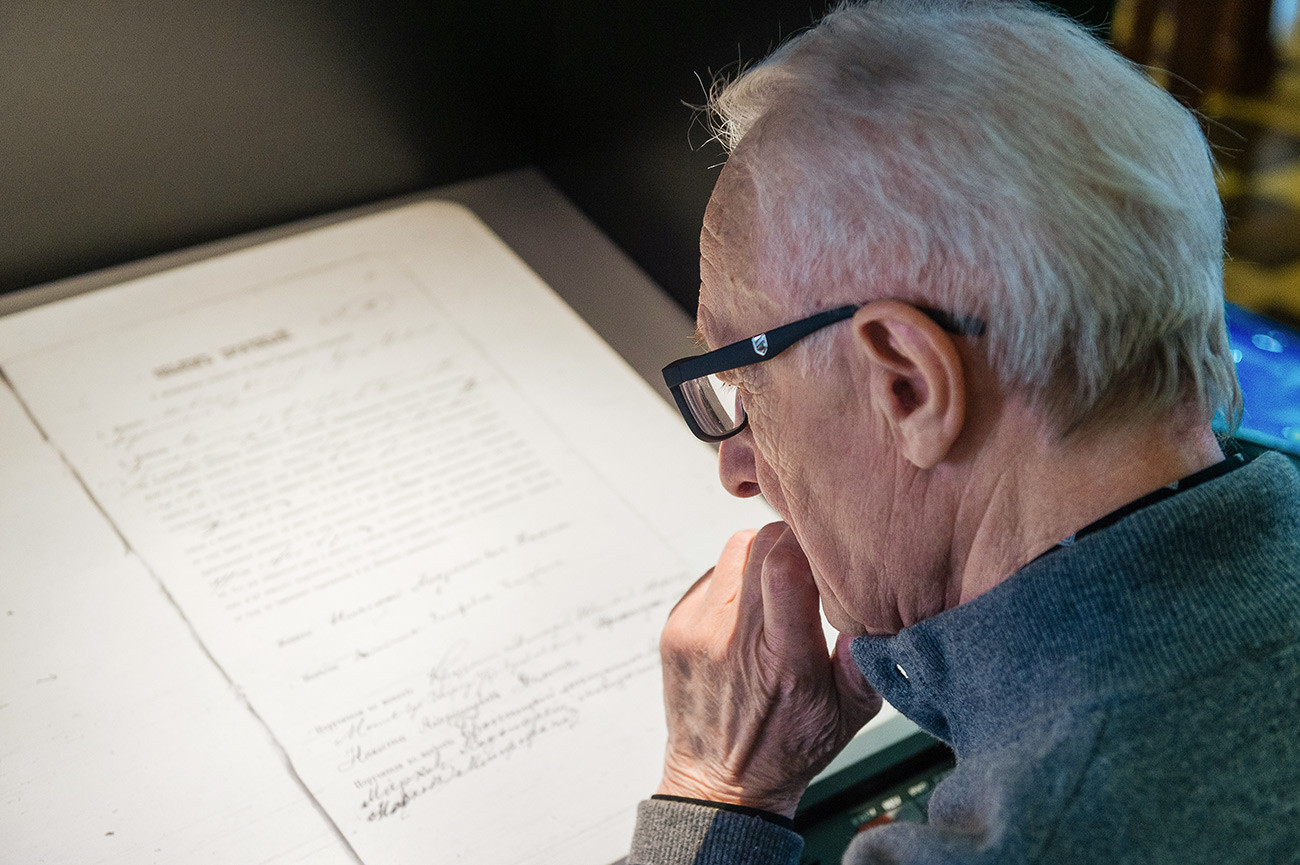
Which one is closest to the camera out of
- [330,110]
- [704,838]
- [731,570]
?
[704,838]

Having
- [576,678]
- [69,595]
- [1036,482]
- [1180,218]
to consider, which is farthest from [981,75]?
[69,595]

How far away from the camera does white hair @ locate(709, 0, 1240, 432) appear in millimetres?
743

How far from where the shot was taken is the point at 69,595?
3.78ft

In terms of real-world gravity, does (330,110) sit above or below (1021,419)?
below

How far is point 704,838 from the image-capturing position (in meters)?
1.01

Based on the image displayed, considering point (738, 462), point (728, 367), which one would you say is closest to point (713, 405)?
point (738, 462)

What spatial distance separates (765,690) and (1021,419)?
0.41 meters

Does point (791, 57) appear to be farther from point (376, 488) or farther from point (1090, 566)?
point (376, 488)

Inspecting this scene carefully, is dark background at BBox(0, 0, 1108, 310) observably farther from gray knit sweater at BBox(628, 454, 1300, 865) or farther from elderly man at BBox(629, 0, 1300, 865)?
gray knit sweater at BBox(628, 454, 1300, 865)

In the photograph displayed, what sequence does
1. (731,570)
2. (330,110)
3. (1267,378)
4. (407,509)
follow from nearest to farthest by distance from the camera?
(731,570) < (407,509) < (1267,378) < (330,110)

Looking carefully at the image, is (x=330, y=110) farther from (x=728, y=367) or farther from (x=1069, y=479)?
(x=1069, y=479)

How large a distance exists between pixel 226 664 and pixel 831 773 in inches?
22.0

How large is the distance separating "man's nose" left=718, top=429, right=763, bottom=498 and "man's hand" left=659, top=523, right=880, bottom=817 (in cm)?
6

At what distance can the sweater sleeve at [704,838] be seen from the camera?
0.98m
